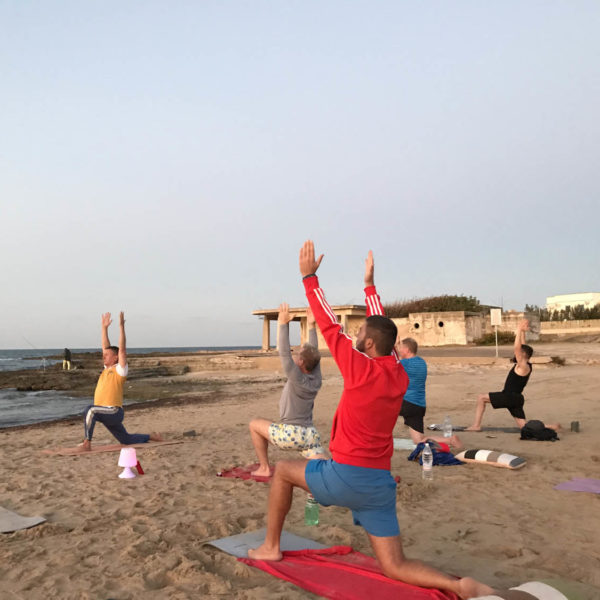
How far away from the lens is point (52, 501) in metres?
5.48

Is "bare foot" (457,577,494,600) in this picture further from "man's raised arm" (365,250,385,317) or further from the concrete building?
the concrete building

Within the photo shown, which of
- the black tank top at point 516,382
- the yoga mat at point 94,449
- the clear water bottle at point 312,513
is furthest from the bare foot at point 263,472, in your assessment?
the black tank top at point 516,382

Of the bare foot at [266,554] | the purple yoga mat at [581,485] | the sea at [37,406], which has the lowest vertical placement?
the sea at [37,406]

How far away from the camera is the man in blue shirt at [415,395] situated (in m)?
7.59

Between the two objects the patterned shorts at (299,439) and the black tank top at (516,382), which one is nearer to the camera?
the patterned shorts at (299,439)

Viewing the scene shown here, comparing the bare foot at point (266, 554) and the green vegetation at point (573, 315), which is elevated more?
the green vegetation at point (573, 315)

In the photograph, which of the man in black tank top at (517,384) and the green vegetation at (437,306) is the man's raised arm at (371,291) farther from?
the green vegetation at (437,306)

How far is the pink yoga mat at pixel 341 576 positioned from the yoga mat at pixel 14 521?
211 cm

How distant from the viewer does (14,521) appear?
478 cm

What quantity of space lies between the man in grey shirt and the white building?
237 feet

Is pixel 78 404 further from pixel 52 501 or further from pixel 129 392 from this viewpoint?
pixel 52 501

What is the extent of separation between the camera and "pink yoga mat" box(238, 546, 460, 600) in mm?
3229

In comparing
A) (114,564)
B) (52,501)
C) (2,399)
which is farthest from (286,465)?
(2,399)

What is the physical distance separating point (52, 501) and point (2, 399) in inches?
695
